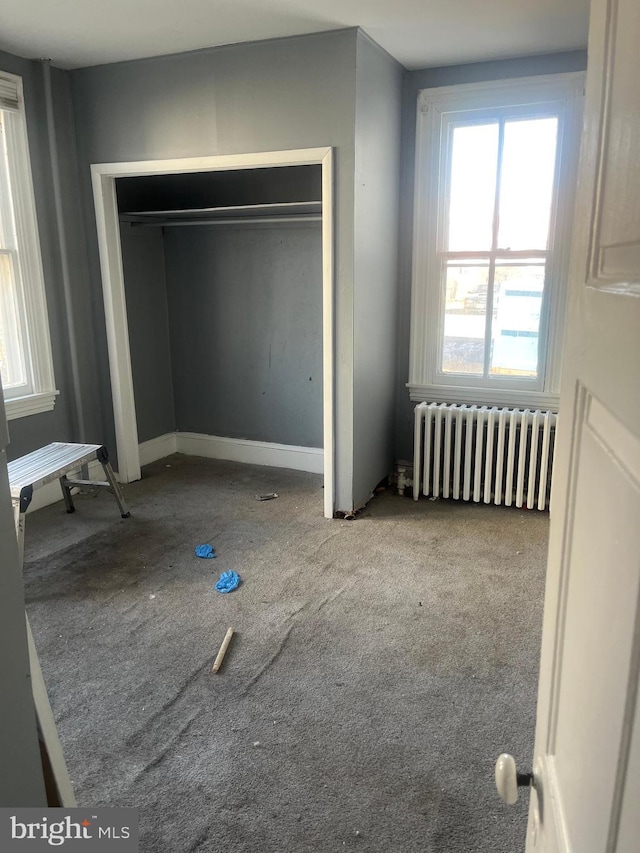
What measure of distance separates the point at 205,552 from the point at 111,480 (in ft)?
2.65

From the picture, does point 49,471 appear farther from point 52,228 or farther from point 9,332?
point 52,228

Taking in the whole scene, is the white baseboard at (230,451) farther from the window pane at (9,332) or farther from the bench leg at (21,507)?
the bench leg at (21,507)

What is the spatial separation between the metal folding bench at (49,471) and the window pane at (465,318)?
225 centimetres

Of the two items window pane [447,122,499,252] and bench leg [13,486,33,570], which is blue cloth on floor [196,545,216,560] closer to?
bench leg [13,486,33,570]

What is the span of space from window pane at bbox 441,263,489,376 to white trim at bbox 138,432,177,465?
2.37m

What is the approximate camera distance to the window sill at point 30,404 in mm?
3727

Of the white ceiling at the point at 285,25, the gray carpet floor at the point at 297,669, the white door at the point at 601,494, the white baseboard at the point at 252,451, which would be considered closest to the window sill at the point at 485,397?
the gray carpet floor at the point at 297,669

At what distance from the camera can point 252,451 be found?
4887 mm

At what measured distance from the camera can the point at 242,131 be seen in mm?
3512

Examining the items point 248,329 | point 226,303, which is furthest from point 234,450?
A: point 226,303

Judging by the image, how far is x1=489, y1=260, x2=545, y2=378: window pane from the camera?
380 cm

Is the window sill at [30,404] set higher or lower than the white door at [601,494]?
lower

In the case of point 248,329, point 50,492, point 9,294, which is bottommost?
point 50,492

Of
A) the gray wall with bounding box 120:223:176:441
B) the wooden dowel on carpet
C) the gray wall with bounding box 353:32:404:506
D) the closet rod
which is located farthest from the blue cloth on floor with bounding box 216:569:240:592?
the closet rod
